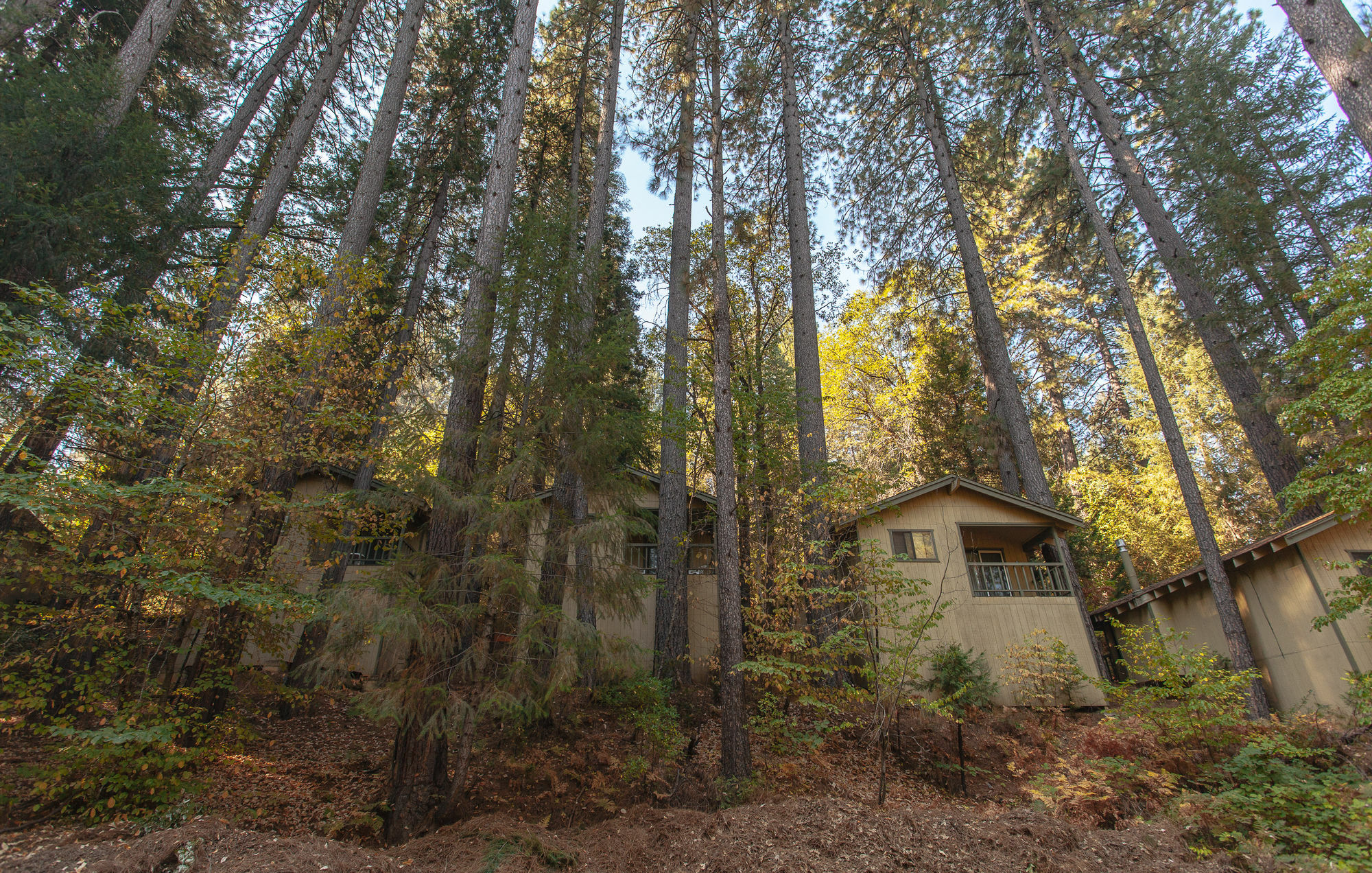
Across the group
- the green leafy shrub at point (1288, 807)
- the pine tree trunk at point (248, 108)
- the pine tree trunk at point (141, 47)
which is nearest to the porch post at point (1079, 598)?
the green leafy shrub at point (1288, 807)

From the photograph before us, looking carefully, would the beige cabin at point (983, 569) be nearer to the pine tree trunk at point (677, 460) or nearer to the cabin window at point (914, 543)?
the cabin window at point (914, 543)

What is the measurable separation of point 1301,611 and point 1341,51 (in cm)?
870

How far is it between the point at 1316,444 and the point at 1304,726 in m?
8.31

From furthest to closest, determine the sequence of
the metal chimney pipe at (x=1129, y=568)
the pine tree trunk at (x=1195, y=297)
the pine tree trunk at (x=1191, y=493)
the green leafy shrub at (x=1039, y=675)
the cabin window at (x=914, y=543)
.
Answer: the metal chimney pipe at (x=1129, y=568) < the cabin window at (x=914, y=543) < the pine tree trunk at (x=1195, y=297) < the green leafy shrub at (x=1039, y=675) < the pine tree trunk at (x=1191, y=493)

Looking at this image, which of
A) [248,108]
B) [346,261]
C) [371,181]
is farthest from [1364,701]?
[248,108]

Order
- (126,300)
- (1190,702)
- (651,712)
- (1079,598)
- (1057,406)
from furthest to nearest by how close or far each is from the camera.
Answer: (1057,406) → (1079,598) → (126,300) → (651,712) → (1190,702)

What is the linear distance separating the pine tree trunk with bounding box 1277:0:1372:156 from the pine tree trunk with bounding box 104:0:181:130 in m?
15.8

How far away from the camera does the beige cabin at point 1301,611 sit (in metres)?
8.92

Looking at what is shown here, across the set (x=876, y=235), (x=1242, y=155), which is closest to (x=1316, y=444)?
(x=1242, y=155)

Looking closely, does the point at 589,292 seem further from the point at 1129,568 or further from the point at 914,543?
the point at 1129,568

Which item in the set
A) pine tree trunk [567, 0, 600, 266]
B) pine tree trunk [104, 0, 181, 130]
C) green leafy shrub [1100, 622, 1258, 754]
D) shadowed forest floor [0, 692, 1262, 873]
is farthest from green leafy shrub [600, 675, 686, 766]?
pine tree trunk [104, 0, 181, 130]

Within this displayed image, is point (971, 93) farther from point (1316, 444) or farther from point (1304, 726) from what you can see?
point (1304, 726)

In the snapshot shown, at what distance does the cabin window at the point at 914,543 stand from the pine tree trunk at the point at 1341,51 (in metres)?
8.16

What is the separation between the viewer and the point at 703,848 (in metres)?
4.61
